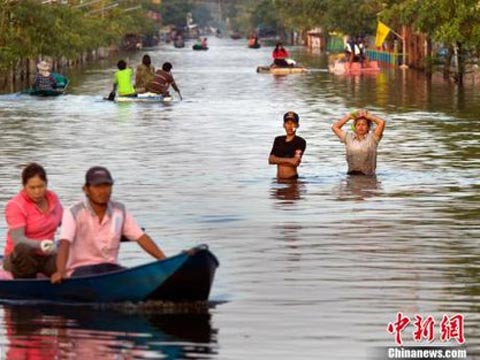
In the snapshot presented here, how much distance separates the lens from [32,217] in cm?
1577

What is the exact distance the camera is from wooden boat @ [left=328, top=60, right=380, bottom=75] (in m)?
92.1

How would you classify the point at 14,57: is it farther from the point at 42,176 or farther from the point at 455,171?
the point at 42,176

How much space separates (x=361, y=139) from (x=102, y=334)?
43.2 ft

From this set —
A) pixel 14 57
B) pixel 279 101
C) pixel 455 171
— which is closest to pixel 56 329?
pixel 455 171

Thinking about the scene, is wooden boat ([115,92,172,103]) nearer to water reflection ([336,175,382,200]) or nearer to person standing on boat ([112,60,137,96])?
person standing on boat ([112,60,137,96])

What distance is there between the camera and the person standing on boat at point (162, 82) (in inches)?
2153

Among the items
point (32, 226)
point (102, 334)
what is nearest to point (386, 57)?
point (32, 226)

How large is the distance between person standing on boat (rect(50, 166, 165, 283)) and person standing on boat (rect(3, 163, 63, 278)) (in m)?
0.30

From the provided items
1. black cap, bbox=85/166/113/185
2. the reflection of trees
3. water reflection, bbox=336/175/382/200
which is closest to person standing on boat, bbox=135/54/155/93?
the reflection of trees

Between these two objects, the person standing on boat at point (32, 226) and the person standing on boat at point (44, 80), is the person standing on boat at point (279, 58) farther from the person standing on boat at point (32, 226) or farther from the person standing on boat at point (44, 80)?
the person standing on boat at point (32, 226)

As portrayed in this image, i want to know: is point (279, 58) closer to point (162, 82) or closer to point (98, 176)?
point (162, 82)

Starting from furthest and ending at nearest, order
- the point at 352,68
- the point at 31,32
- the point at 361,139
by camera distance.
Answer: the point at 352,68
the point at 31,32
the point at 361,139

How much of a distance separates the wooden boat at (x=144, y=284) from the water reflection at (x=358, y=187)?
10.3 metres

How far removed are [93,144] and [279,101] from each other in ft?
70.8
